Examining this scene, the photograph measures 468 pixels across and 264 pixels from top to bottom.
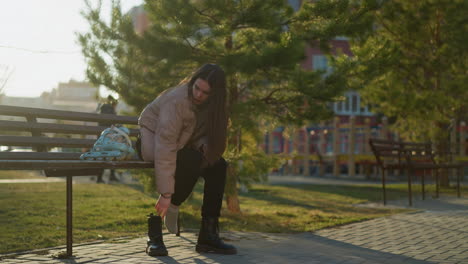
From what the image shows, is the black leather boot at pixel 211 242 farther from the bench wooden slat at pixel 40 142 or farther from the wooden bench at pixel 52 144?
the bench wooden slat at pixel 40 142

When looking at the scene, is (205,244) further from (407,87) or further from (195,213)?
(407,87)

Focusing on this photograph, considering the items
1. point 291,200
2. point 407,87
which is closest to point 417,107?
point 407,87

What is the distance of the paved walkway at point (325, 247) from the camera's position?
4117mm

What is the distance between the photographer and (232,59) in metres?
6.29

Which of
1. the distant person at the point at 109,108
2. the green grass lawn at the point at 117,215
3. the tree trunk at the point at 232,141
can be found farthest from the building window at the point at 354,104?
the tree trunk at the point at 232,141

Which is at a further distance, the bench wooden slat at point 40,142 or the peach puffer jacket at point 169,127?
the bench wooden slat at point 40,142

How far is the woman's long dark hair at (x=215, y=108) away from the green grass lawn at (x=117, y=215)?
1570mm

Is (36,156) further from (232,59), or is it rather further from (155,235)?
(232,59)

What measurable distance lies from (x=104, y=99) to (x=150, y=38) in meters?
2.21

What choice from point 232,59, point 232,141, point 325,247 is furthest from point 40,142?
point 232,141

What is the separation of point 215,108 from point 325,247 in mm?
1502

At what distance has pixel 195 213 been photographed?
7207 millimetres

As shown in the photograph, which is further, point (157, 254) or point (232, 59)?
point (232, 59)

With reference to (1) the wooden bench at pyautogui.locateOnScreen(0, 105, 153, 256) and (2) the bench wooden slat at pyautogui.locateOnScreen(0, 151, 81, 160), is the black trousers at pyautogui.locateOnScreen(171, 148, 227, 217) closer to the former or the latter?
(1) the wooden bench at pyautogui.locateOnScreen(0, 105, 153, 256)
